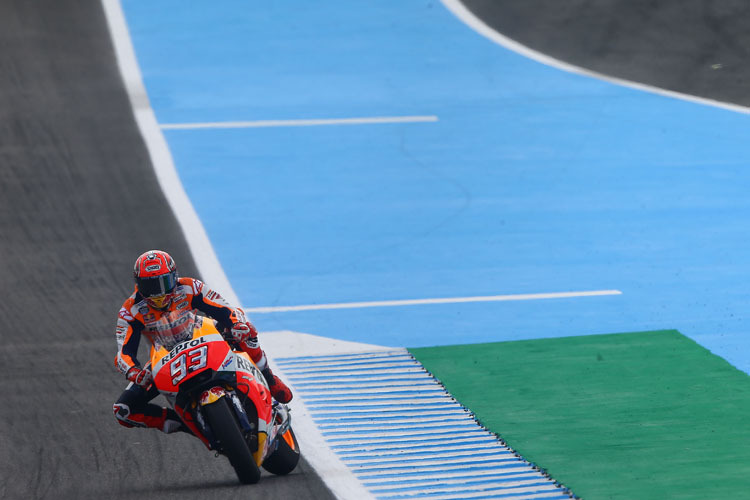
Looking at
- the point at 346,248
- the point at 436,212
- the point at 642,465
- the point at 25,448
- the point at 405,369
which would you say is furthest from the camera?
the point at 436,212

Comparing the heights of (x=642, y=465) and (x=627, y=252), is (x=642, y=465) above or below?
above

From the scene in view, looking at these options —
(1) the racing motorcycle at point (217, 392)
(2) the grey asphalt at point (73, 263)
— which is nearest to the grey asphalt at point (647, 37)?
(2) the grey asphalt at point (73, 263)

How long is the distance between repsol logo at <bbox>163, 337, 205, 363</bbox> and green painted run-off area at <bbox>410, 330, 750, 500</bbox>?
8.44 feet

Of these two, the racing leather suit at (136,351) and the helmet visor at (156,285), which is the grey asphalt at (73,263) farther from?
the helmet visor at (156,285)

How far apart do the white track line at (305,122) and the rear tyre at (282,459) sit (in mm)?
9684

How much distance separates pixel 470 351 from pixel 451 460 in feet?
8.43

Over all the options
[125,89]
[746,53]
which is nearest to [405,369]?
[125,89]

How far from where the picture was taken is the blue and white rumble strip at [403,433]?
7.86 metres

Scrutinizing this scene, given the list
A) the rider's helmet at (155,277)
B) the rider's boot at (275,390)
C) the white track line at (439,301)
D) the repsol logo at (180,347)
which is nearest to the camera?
the repsol logo at (180,347)

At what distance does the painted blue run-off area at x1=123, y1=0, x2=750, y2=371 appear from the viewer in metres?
11.9

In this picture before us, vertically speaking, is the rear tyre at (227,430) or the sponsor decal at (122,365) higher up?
the sponsor decal at (122,365)

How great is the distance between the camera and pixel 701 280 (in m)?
12.4

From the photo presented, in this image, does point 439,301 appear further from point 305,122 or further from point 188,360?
point 305,122

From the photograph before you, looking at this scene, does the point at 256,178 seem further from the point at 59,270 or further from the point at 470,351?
the point at 470,351
